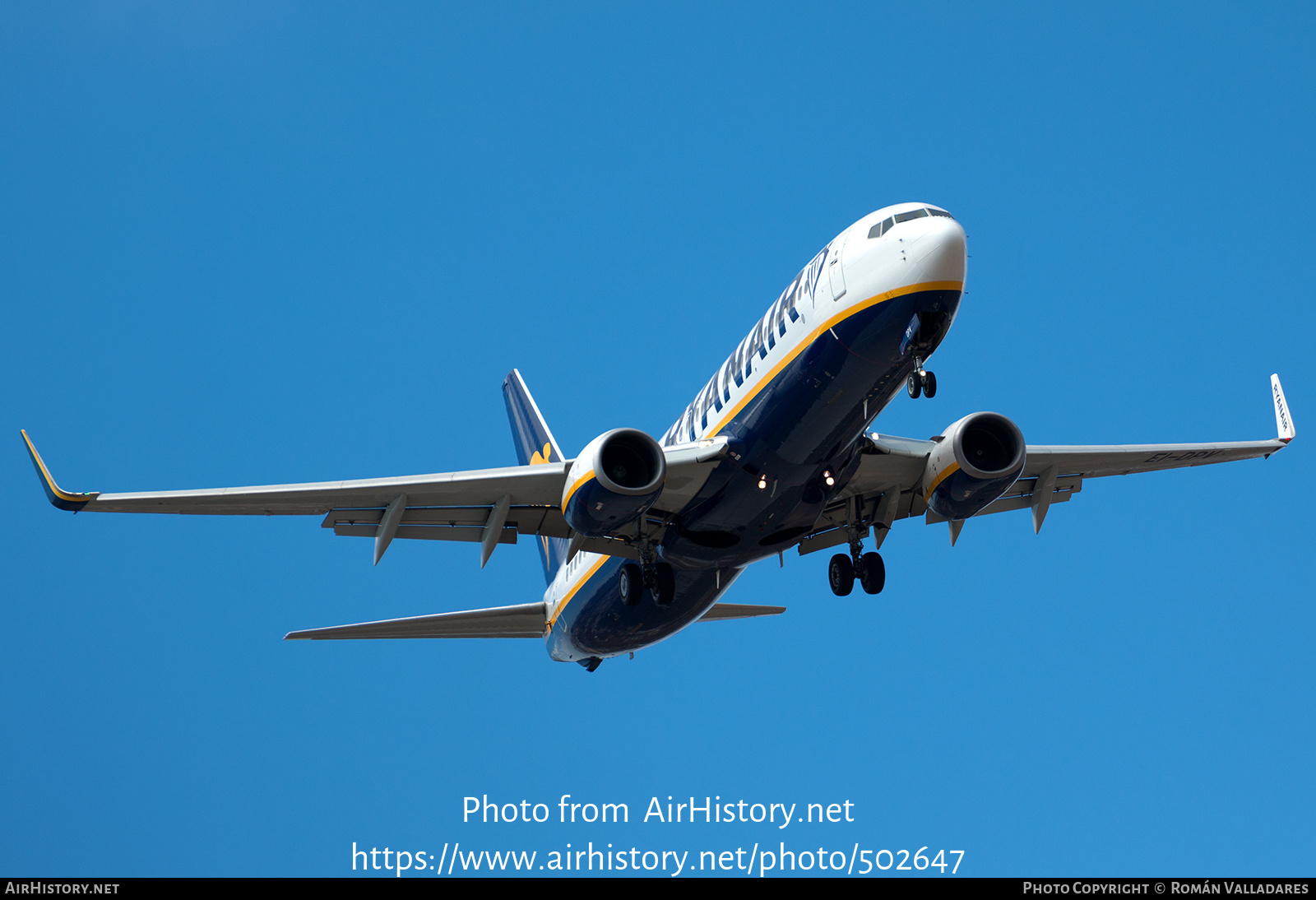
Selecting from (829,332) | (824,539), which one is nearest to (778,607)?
(824,539)

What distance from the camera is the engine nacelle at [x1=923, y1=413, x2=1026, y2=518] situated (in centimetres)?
2256

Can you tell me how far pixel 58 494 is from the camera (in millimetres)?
19875

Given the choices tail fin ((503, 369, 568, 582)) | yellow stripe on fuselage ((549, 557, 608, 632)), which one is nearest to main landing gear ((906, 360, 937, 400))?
yellow stripe on fuselage ((549, 557, 608, 632))

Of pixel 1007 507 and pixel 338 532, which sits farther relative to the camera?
pixel 1007 507

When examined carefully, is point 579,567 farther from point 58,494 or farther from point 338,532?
point 58,494

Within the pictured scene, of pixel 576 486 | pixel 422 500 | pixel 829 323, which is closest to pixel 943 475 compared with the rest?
pixel 829 323

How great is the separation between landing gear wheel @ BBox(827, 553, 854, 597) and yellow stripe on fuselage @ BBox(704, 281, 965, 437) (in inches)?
206

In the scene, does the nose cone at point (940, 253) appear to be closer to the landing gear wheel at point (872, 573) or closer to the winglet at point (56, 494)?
the landing gear wheel at point (872, 573)

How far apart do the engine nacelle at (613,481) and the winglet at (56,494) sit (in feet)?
25.7

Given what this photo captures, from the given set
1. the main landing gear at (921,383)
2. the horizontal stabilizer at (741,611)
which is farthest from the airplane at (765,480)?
the horizontal stabilizer at (741,611)

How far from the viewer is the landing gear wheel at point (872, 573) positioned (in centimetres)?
2498

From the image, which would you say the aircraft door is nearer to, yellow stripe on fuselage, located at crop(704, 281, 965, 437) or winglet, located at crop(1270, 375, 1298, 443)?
yellow stripe on fuselage, located at crop(704, 281, 965, 437)

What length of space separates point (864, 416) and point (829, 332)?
1.86 metres
